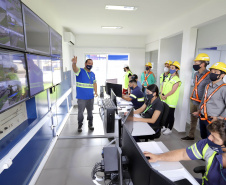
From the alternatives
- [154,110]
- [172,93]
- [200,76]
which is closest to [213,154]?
[154,110]

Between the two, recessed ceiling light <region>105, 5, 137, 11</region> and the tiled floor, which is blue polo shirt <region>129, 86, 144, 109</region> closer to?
the tiled floor

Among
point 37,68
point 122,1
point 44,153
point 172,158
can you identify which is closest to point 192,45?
point 122,1

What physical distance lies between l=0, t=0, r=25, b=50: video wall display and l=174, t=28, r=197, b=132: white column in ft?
10.6

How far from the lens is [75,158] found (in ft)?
8.90

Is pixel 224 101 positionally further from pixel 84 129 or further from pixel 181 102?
pixel 84 129

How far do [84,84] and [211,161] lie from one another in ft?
9.48

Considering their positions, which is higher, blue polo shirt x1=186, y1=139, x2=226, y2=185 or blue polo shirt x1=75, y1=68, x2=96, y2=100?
blue polo shirt x1=75, y1=68, x2=96, y2=100

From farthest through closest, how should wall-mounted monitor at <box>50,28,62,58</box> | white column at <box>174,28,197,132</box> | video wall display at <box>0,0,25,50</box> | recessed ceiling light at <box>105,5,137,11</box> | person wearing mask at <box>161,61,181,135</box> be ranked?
1. person wearing mask at <box>161,61,181,135</box>
2. white column at <box>174,28,197,132</box>
3. recessed ceiling light at <box>105,5,137,11</box>
4. wall-mounted monitor at <box>50,28,62,58</box>
5. video wall display at <box>0,0,25,50</box>

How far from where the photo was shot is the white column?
10.9ft

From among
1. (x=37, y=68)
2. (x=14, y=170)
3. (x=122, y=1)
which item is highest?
(x=122, y=1)

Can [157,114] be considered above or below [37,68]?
below

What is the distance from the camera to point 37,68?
2.10m

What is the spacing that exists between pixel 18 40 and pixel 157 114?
2.07 m

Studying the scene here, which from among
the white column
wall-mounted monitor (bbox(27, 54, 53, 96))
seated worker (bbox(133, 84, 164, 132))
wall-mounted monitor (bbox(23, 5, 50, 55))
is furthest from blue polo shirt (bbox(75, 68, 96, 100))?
the white column
